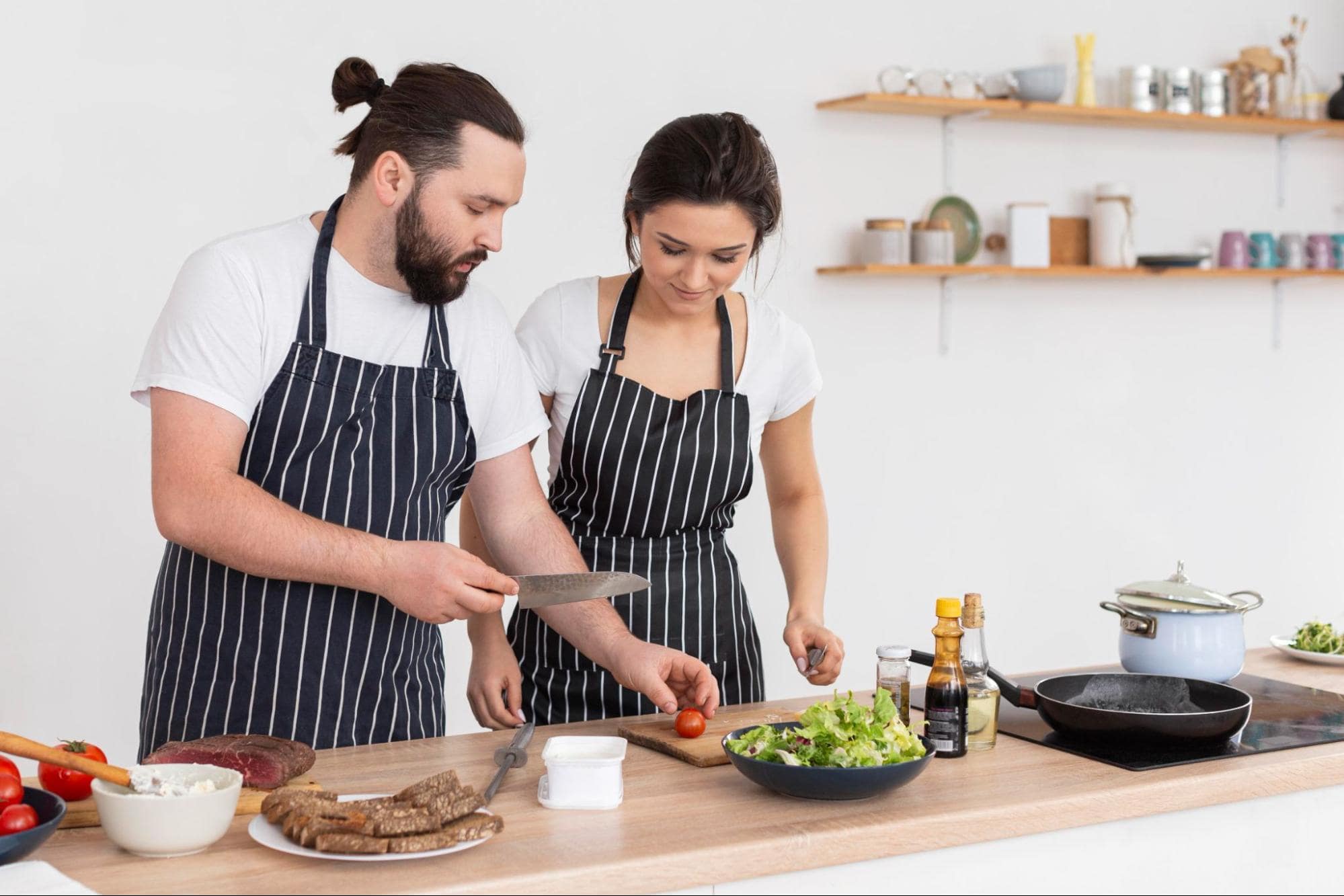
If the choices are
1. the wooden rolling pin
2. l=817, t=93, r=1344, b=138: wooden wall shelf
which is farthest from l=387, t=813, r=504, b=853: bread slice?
l=817, t=93, r=1344, b=138: wooden wall shelf

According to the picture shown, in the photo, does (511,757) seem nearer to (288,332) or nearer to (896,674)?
(896,674)

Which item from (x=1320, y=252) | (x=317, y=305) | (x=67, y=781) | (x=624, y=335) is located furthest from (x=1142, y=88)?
(x=67, y=781)

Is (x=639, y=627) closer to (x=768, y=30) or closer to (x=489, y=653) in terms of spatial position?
(x=489, y=653)

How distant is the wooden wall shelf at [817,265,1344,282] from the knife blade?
6.89 ft

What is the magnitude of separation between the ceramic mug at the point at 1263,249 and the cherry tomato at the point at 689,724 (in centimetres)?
337

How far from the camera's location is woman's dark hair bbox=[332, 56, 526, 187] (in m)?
2.01

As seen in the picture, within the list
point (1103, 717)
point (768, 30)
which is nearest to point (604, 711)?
point (1103, 717)

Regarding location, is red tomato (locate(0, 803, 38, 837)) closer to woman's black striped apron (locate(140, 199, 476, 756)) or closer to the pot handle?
woman's black striped apron (locate(140, 199, 476, 756))

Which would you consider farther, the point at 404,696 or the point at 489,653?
the point at 489,653

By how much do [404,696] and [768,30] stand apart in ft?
8.00

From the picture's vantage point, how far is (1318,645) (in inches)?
103

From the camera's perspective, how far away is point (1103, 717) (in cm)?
185

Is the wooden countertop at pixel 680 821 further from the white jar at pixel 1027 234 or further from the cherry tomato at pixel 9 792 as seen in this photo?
the white jar at pixel 1027 234

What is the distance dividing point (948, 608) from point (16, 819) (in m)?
1.06
